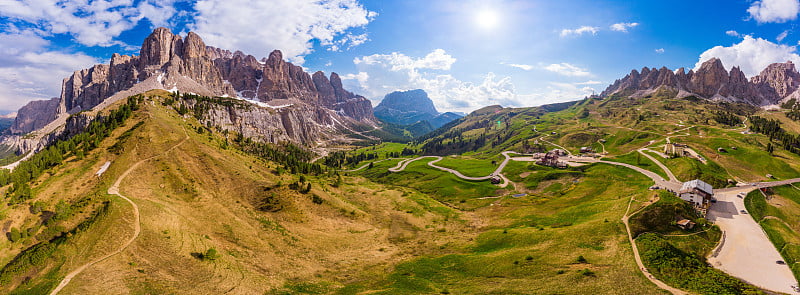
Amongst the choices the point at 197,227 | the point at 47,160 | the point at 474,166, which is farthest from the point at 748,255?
the point at 47,160

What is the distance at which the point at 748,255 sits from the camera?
46.9 meters

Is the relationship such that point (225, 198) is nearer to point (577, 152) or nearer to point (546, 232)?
point (546, 232)

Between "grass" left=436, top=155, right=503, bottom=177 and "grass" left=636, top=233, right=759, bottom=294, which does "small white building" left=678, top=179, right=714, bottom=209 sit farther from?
"grass" left=436, top=155, right=503, bottom=177

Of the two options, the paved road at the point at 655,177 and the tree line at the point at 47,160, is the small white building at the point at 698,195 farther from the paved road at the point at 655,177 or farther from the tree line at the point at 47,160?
the tree line at the point at 47,160

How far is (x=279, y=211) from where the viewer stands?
2756 inches

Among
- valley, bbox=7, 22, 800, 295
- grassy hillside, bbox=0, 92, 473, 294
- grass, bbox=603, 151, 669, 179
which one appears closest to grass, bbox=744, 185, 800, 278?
valley, bbox=7, 22, 800, 295

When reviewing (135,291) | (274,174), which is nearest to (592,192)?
(274,174)

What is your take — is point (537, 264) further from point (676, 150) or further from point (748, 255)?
point (676, 150)

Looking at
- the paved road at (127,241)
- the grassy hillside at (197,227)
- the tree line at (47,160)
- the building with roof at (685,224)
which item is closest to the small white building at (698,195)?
the building with roof at (685,224)

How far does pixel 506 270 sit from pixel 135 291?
49.9 m

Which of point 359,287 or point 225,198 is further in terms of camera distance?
point 225,198

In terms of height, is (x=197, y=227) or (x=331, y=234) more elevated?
(x=197, y=227)

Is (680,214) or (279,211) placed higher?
(680,214)

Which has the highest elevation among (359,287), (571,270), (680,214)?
(680,214)
